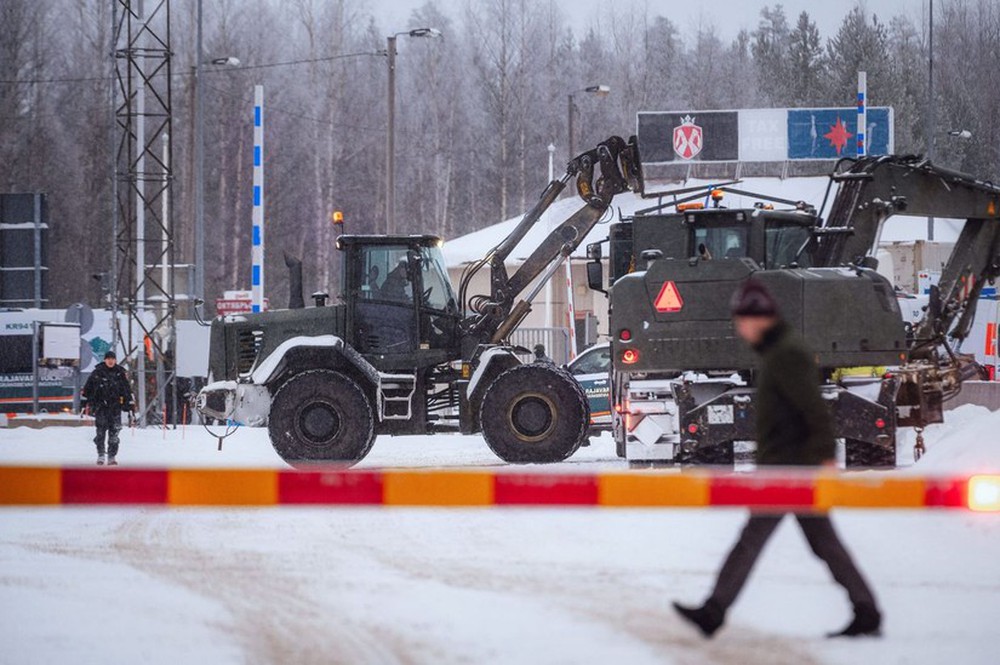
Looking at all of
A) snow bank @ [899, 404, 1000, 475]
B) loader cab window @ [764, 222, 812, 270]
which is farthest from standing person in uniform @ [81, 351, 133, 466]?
snow bank @ [899, 404, 1000, 475]

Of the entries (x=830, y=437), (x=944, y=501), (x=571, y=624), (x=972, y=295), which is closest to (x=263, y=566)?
(x=571, y=624)

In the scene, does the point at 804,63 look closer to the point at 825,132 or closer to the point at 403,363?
the point at 825,132

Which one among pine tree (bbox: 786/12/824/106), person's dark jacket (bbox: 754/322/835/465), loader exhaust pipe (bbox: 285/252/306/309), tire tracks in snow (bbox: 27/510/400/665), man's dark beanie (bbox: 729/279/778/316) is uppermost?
pine tree (bbox: 786/12/824/106)

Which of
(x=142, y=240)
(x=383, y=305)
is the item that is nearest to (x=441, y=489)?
(x=383, y=305)

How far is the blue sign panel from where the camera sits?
49625mm

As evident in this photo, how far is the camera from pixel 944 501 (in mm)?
6754

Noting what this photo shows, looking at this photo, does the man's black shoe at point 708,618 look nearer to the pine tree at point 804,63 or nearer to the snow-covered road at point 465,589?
the snow-covered road at point 465,589

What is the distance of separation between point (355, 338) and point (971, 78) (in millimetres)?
60289

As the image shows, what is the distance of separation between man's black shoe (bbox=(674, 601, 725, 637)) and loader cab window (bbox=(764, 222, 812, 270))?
911cm

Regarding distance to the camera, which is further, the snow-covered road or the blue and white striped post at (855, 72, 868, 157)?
the blue and white striped post at (855, 72, 868, 157)

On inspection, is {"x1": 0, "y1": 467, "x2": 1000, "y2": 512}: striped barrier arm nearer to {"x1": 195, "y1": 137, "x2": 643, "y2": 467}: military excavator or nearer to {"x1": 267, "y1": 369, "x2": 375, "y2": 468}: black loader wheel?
{"x1": 195, "y1": 137, "x2": 643, "y2": 467}: military excavator

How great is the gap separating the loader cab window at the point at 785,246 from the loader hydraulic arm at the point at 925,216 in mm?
226

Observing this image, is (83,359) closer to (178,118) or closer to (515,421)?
(515,421)

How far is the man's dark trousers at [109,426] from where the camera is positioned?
2052 centimetres
